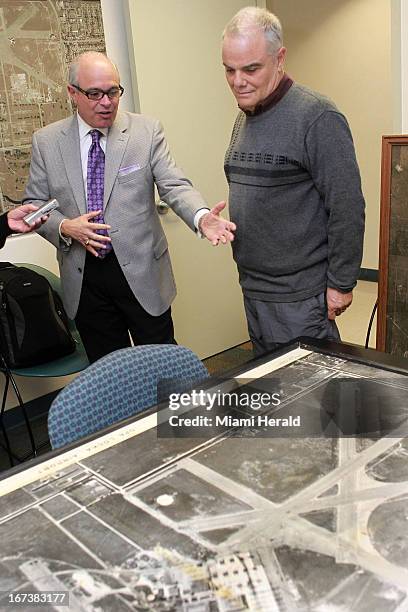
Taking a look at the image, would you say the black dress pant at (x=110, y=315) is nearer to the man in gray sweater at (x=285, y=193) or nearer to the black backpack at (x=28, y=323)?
the black backpack at (x=28, y=323)

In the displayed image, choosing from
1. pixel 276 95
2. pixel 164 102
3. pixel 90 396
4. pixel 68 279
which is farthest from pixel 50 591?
pixel 164 102

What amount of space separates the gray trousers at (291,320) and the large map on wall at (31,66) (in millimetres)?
1385

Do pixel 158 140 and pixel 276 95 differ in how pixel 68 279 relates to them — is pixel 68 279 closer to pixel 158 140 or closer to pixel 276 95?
pixel 158 140

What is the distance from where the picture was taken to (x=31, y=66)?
273 centimetres

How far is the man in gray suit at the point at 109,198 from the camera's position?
2.25m

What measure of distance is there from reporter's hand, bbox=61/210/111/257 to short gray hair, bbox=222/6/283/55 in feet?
2.47

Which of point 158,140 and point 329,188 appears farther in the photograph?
point 158,140

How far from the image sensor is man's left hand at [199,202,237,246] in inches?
72.3

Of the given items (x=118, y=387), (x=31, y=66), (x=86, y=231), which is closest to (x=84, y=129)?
(x=86, y=231)

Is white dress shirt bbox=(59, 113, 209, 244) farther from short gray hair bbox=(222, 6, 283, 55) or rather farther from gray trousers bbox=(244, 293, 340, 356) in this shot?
gray trousers bbox=(244, 293, 340, 356)

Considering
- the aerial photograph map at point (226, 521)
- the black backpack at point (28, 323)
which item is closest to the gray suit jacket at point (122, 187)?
the black backpack at point (28, 323)

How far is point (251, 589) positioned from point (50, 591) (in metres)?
0.27

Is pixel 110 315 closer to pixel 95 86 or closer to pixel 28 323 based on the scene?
pixel 28 323

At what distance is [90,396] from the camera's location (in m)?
1.36
